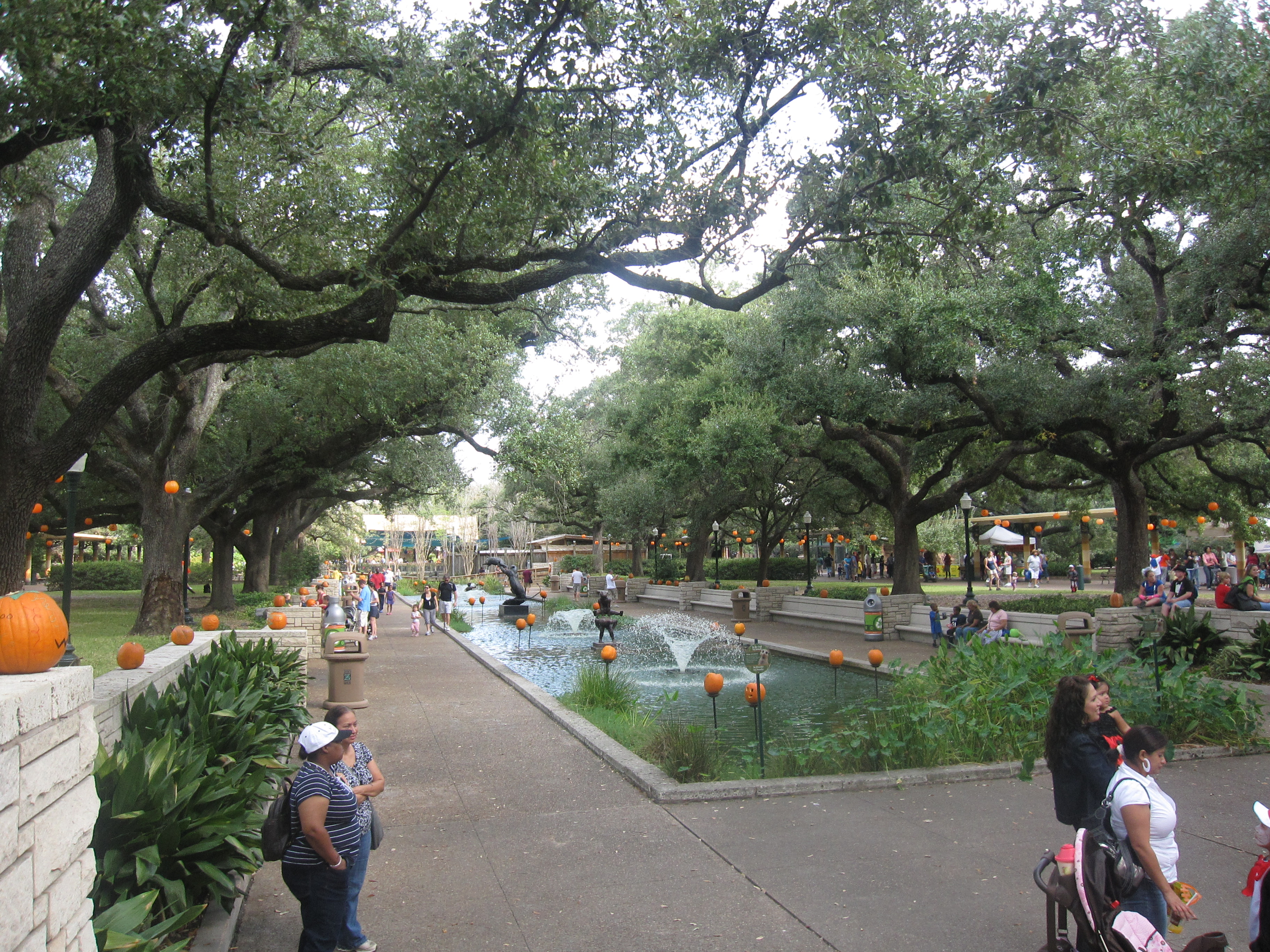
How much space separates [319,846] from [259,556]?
3093 cm

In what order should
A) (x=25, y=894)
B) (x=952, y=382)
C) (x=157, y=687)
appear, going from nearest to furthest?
(x=25, y=894)
(x=157, y=687)
(x=952, y=382)

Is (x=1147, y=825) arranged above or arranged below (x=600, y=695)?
above

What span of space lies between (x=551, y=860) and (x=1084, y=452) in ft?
65.7

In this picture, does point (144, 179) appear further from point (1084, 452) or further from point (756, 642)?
point (1084, 452)

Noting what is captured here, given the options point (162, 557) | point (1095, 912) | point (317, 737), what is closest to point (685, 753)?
point (317, 737)

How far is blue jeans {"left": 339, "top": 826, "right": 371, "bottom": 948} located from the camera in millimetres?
4418

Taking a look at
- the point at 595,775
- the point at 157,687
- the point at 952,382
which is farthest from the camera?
the point at 952,382

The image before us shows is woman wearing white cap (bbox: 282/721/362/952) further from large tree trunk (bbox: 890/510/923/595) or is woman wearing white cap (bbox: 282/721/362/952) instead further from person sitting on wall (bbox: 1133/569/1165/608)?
large tree trunk (bbox: 890/510/923/595)

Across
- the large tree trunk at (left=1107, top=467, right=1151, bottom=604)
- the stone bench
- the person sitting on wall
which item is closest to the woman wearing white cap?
the person sitting on wall

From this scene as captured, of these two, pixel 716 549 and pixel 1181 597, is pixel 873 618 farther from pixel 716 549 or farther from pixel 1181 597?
pixel 716 549

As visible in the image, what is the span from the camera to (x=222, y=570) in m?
28.5

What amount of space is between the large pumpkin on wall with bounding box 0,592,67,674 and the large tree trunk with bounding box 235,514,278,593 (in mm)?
A: 29435

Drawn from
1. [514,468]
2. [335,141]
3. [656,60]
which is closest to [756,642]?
[514,468]

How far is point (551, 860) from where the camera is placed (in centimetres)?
586
